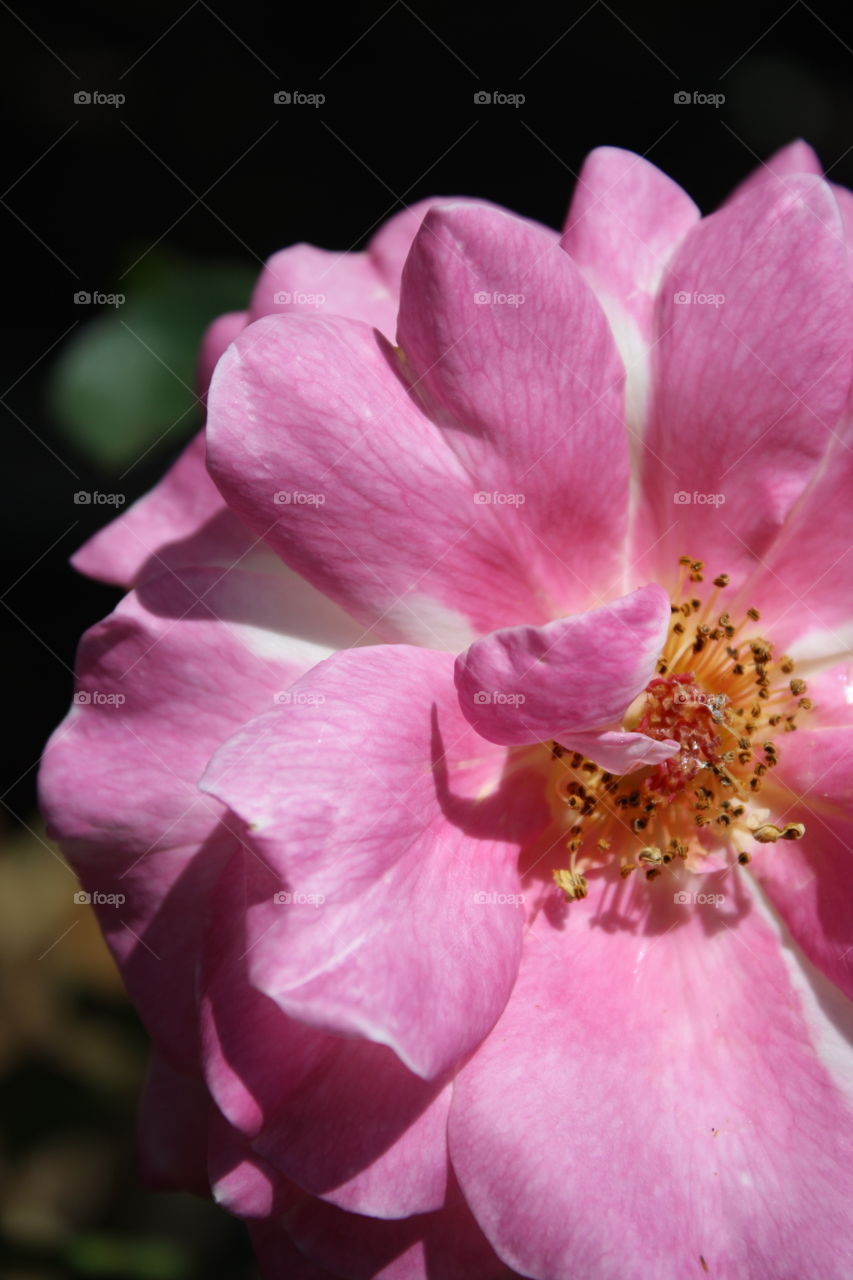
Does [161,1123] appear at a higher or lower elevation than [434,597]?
lower

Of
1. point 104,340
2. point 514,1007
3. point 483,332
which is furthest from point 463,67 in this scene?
point 514,1007

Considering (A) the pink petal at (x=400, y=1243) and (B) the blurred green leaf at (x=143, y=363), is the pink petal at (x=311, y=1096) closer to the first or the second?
(A) the pink petal at (x=400, y=1243)

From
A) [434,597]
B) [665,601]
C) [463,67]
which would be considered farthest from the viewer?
[463,67]

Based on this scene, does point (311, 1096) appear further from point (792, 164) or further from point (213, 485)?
point (792, 164)

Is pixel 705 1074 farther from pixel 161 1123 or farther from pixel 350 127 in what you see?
pixel 350 127

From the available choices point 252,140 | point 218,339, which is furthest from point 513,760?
point 252,140

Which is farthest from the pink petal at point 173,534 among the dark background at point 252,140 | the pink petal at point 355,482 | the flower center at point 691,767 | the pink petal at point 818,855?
the dark background at point 252,140

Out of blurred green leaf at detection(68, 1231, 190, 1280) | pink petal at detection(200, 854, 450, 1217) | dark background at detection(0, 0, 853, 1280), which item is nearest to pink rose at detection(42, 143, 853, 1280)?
pink petal at detection(200, 854, 450, 1217)
